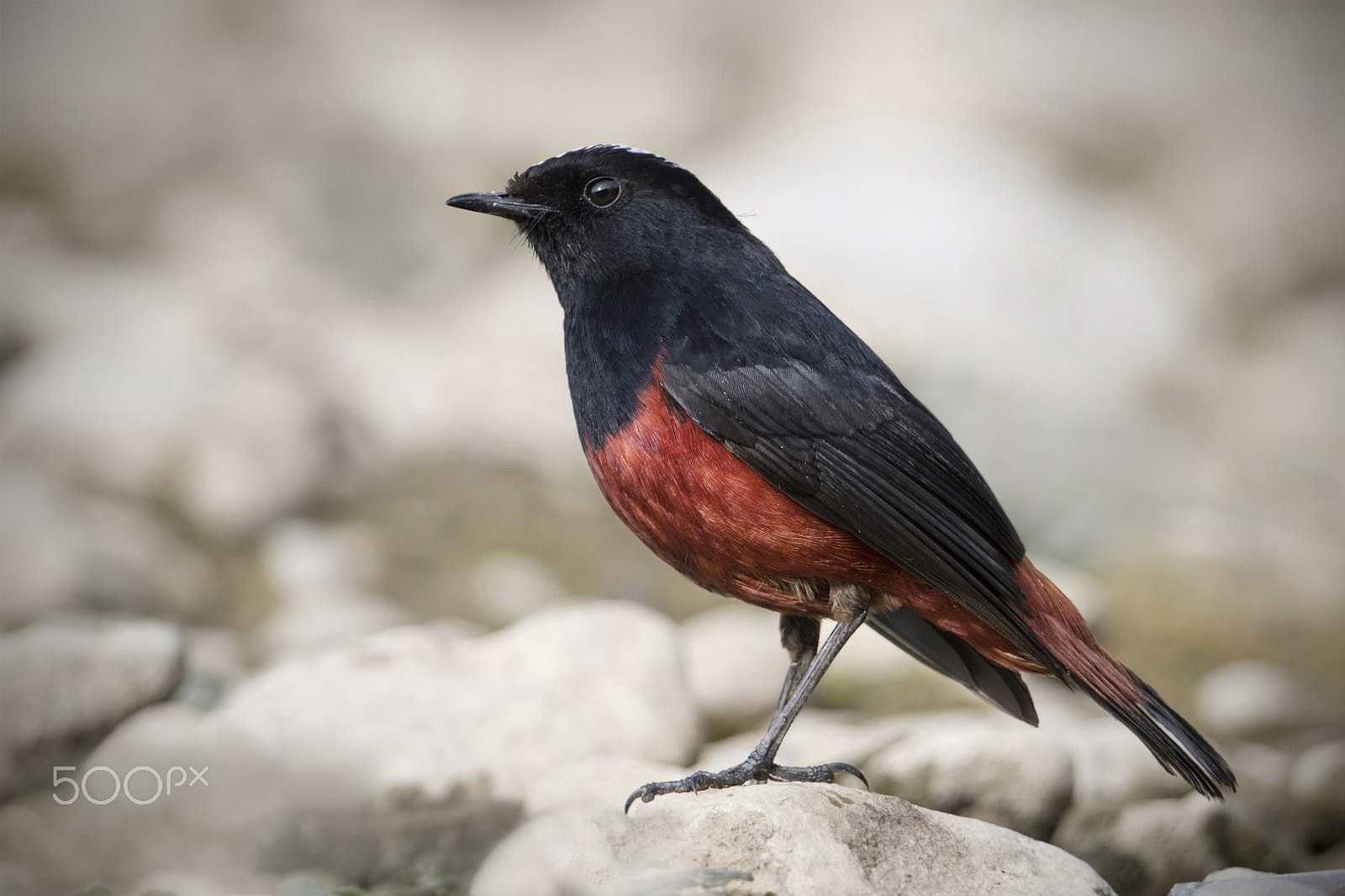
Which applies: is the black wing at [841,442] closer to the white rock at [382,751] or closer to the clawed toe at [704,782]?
the clawed toe at [704,782]

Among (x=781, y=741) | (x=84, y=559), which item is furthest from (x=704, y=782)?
(x=84, y=559)

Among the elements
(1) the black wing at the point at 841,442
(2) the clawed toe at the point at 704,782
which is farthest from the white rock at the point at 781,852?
(1) the black wing at the point at 841,442

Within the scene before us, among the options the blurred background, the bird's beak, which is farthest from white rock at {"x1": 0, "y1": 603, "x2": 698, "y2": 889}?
the bird's beak

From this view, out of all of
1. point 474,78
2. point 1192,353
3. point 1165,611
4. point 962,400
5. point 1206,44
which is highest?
point 1206,44

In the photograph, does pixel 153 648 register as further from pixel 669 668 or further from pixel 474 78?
pixel 474 78

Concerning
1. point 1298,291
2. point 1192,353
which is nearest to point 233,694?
point 1192,353

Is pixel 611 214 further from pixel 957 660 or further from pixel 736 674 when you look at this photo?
pixel 736 674

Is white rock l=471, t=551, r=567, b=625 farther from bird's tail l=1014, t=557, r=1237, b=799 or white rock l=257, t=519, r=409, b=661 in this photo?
bird's tail l=1014, t=557, r=1237, b=799
